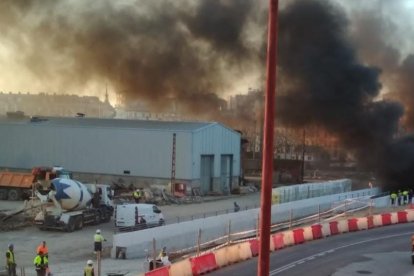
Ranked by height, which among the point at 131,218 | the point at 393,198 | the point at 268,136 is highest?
the point at 268,136

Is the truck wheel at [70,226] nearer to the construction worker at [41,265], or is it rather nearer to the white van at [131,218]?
the white van at [131,218]

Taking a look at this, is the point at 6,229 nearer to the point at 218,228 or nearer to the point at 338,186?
the point at 218,228

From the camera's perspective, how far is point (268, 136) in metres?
5.67

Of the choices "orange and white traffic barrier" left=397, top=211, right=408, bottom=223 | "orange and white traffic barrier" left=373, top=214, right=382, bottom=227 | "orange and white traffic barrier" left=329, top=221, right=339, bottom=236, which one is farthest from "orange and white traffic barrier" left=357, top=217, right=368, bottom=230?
"orange and white traffic barrier" left=397, top=211, right=408, bottom=223

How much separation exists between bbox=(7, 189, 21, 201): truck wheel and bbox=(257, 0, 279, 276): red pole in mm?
34564

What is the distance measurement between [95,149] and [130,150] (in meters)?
3.30

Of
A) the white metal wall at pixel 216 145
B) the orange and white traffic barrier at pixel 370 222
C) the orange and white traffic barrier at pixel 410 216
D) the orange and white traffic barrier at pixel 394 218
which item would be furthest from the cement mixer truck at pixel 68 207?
the white metal wall at pixel 216 145

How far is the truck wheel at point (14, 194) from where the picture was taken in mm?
37778

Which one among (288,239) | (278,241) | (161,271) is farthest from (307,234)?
(161,271)

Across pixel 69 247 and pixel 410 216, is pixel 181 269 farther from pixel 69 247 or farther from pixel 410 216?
pixel 410 216

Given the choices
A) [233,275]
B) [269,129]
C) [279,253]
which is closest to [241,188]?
[279,253]

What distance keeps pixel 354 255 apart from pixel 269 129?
15431 millimetres

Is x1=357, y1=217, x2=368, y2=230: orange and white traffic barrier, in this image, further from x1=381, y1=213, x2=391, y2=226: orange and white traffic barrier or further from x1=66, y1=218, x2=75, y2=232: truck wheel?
x1=66, y1=218, x2=75, y2=232: truck wheel

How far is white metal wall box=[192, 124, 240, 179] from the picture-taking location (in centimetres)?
4516
